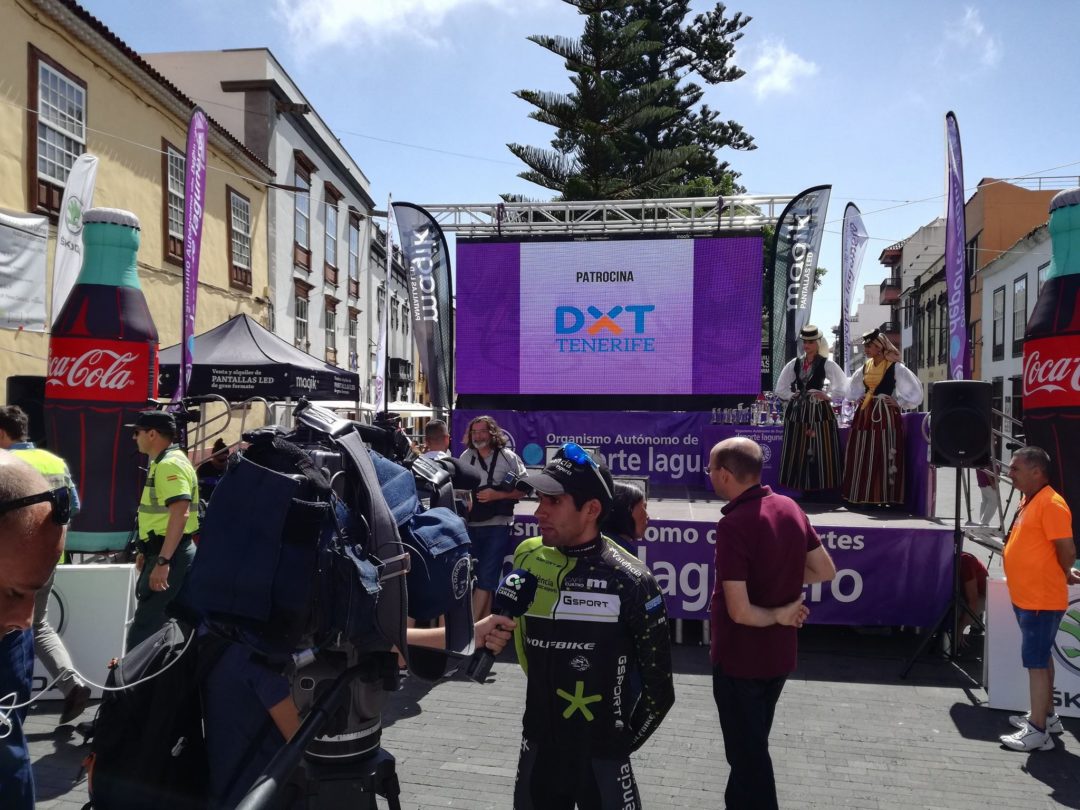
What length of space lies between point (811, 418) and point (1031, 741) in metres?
4.84

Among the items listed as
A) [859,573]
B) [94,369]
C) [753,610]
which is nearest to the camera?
[753,610]

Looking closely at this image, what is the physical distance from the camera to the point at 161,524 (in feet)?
17.0

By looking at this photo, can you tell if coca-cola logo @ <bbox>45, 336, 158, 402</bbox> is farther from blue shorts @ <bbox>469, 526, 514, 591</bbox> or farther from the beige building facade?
blue shorts @ <bbox>469, 526, 514, 591</bbox>

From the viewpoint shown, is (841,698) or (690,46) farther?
(690,46)

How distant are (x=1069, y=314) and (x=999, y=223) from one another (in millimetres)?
34096

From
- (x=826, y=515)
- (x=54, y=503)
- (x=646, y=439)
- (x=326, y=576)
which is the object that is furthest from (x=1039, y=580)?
(x=646, y=439)

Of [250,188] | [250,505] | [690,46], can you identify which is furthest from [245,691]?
[690,46]

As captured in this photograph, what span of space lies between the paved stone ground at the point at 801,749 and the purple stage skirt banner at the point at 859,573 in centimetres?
73

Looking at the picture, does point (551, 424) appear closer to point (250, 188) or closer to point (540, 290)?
point (540, 290)

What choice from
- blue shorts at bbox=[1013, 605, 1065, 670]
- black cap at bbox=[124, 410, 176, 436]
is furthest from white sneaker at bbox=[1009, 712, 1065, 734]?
black cap at bbox=[124, 410, 176, 436]

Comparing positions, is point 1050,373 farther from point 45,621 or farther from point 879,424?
point 45,621

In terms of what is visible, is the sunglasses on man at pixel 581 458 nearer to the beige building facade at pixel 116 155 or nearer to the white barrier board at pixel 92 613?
the white barrier board at pixel 92 613

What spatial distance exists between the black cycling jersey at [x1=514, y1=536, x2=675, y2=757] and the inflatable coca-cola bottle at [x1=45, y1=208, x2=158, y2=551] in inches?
259

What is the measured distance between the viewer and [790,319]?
12953 millimetres
